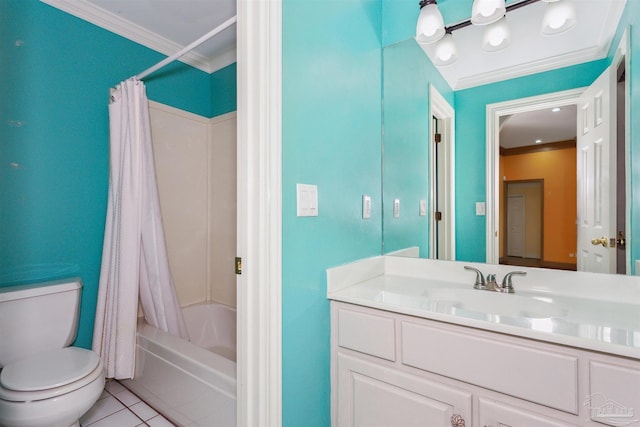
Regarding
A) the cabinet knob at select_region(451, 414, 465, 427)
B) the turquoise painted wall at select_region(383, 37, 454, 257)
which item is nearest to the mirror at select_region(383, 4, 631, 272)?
the turquoise painted wall at select_region(383, 37, 454, 257)

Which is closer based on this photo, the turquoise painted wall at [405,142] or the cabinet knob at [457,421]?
the cabinet knob at [457,421]

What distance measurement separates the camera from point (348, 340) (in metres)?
1.21

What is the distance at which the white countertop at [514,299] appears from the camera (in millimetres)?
842

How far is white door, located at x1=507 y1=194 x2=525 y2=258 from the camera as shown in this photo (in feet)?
4.41

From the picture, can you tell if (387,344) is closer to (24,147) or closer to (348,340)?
(348,340)

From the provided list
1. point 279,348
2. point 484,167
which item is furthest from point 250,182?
point 484,167

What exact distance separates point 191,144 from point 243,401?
81.1 inches

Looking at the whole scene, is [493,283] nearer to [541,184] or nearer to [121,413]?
[541,184]

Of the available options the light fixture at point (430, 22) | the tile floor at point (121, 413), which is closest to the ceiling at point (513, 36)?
the light fixture at point (430, 22)

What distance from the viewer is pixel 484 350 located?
0.92 metres

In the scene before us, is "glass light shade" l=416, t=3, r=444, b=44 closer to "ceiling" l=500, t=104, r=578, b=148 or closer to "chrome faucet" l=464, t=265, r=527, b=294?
"ceiling" l=500, t=104, r=578, b=148

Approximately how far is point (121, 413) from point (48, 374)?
1.87ft

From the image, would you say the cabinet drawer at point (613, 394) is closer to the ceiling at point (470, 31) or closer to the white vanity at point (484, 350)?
the white vanity at point (484, 350)

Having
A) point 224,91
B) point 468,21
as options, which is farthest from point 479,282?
point 224,91
